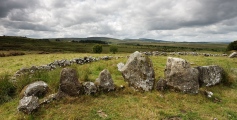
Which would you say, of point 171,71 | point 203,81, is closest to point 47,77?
point 171,71

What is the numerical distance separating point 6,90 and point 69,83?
14.4ft

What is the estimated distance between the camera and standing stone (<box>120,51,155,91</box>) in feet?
48.2

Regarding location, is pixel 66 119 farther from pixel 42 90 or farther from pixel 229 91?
pixel 229 91

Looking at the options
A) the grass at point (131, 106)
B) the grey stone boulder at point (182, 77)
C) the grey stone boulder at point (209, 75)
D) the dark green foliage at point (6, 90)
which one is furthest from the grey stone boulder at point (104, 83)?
the grey stone boulder at point (209, 75)

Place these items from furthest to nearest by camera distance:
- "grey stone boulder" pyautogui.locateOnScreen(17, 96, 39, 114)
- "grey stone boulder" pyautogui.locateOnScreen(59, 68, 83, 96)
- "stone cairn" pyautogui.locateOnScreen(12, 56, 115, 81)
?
"stone cairn" pyautogui.locateOnScreen(12, 56, 115, 81) → "grey stone boulder" pyautogui.locateOnScreen(59, 68, 83, 96) → "grey stone boulder" pyautogui.locateOnScreen(17, 96, 39, 114)

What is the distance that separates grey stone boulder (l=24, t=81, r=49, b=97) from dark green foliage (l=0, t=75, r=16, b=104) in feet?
4.97

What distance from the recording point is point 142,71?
14.9m

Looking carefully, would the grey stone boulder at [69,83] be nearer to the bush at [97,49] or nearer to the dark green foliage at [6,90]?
the dark green foliage at [6,90]

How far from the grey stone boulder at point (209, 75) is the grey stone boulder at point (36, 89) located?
38.2 feet

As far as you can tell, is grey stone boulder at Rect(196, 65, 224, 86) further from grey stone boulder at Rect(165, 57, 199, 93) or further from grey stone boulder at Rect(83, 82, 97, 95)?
grey stone boulder at Rect(83, 82, 97, 95)

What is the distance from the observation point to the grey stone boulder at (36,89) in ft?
41.1

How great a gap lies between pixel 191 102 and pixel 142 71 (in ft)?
12.8

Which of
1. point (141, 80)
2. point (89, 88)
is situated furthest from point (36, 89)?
point (141, 80)

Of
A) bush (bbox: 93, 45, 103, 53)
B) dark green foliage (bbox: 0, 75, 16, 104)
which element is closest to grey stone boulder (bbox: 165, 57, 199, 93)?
dark green foliage (bbox: 0, 75, 16, 104)
